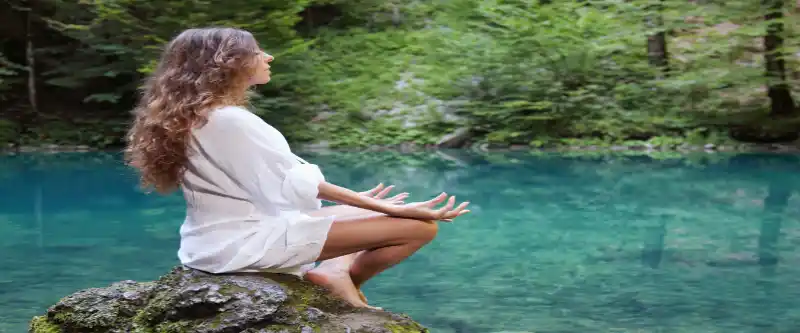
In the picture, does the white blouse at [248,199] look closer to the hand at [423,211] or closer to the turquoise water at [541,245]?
the hand at [423,211]

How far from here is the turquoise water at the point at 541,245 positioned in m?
4.88

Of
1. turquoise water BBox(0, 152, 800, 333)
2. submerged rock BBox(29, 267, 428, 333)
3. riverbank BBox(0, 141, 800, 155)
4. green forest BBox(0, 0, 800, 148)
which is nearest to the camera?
submerged rock BBox(29, 267, 428, 333)

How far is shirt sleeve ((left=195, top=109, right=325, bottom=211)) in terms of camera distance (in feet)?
9.79

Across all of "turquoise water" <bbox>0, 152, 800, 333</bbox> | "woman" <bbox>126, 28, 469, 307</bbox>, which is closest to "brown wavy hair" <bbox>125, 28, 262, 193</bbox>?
"woman" <bbox>126, 28, 469, 307</bbox>

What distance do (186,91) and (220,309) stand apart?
732 mm

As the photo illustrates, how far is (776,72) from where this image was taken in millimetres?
14523

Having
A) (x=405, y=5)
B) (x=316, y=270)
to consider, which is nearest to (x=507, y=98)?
(x=405, y=5)

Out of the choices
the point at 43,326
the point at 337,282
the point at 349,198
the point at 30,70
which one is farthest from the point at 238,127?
the point at 30,70

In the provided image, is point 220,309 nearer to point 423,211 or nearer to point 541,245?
point 423,211

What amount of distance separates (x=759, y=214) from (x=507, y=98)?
754 centimetres

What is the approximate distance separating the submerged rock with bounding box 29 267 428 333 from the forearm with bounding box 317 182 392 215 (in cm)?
34

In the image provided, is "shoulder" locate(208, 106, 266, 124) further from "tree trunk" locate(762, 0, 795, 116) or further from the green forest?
"tree trunk" locate(762, 0, 795, 116)

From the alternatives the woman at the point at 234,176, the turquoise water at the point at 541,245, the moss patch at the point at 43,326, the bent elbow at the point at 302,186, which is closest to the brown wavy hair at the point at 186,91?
the woman at the point at 234,176

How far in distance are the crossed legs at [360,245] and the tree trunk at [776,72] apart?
12439 mm
